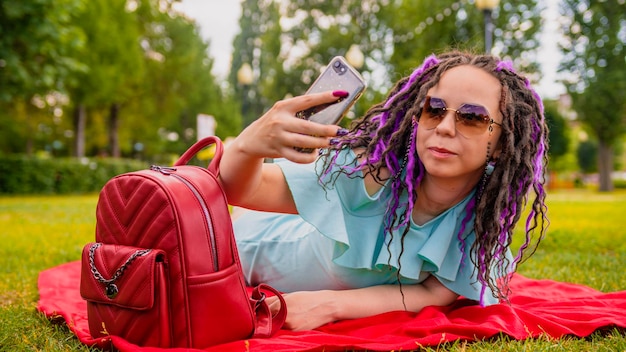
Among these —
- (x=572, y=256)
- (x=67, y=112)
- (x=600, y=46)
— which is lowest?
(x=572, y=256)

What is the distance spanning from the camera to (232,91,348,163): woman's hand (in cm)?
170

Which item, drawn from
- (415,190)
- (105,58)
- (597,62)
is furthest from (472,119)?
(597,62)

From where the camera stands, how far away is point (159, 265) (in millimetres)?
1786

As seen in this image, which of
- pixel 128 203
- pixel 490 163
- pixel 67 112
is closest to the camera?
pixel 128 203

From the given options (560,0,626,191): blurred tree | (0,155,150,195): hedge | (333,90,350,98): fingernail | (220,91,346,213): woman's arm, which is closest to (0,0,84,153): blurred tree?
(0,155,150,195): hedge

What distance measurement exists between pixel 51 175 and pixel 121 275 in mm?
18554

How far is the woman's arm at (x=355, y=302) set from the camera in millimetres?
2305

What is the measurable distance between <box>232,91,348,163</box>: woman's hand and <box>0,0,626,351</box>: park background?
3.54 ft

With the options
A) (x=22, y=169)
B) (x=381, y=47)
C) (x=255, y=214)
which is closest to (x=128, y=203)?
(x=255, y=214)

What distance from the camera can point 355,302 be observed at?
7.83ft

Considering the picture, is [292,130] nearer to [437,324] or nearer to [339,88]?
[339,88]

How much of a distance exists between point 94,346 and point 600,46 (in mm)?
26554

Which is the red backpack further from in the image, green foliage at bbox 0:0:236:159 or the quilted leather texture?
green foliage at bbox 0:0:236:159

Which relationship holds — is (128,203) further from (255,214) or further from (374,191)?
(255,214)
